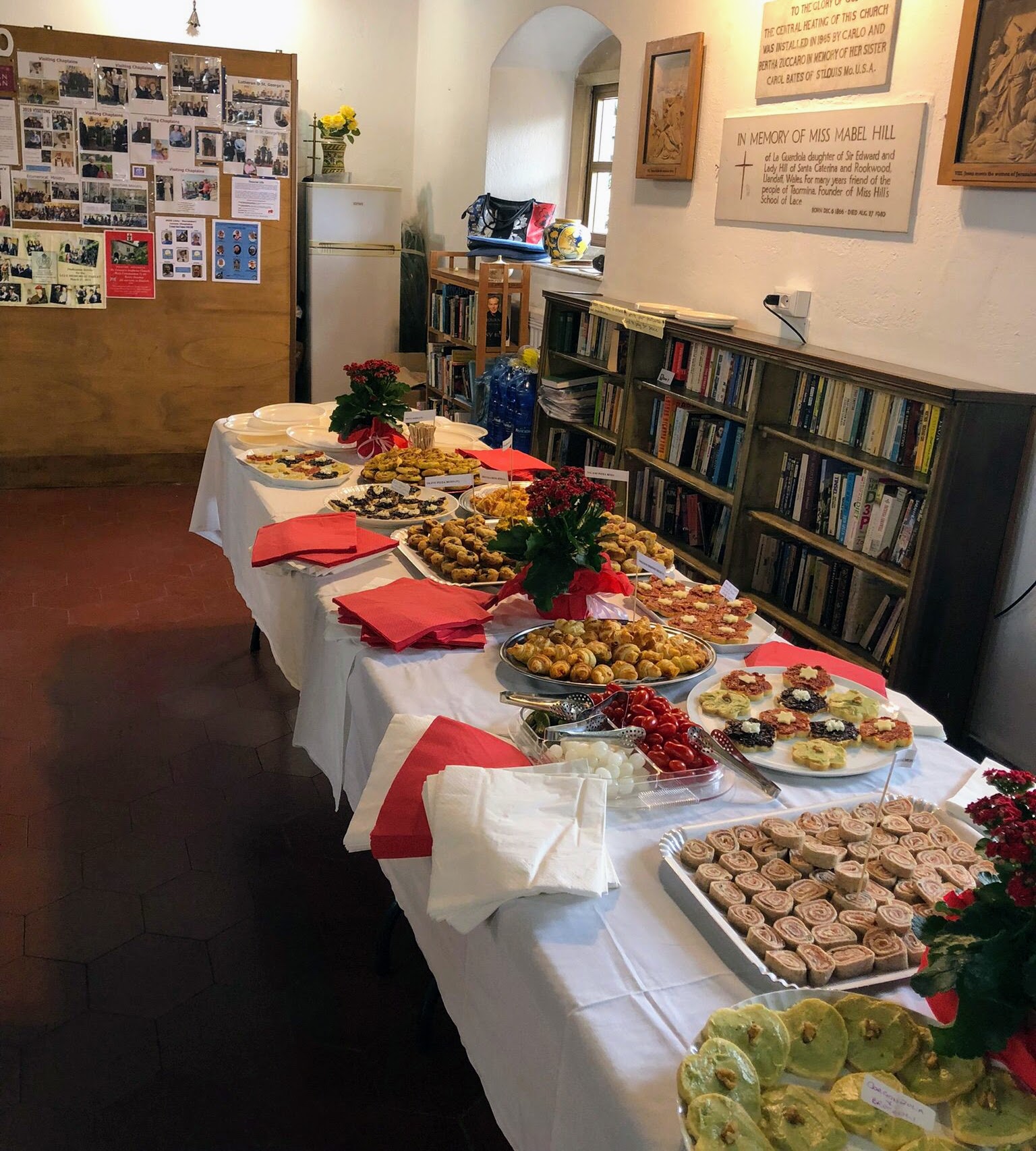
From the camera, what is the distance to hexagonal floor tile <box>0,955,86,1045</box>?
2.06 m

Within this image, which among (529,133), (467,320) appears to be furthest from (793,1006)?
(529,133)

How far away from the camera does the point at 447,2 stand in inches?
273

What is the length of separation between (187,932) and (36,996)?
33 centimetres

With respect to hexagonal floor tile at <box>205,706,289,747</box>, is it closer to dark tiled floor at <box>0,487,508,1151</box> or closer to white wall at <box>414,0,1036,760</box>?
dark tiled floor at <box>0,487,508,1151</box>

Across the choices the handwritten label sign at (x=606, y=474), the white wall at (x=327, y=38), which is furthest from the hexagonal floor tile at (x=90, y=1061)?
the white wall at (x=327, y=38)

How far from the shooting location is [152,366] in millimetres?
5887

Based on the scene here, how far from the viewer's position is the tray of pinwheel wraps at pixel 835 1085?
934mm

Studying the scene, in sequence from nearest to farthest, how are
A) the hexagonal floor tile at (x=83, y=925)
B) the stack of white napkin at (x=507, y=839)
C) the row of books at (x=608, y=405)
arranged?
the stack of white napkin at (x=507, y=839) → the hexagonal floor tile at (x=83, y=925) → the row of books at (x=608, y=405)

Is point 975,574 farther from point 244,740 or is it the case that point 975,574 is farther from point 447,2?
point 447,2

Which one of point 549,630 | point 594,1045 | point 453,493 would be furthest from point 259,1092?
point 453,493

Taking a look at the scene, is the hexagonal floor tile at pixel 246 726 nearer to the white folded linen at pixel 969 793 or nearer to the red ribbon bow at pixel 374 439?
the red ribbon bow at pixel 374 439

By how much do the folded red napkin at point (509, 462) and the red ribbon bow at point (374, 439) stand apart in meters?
0.22

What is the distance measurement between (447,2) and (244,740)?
5623 millimetres

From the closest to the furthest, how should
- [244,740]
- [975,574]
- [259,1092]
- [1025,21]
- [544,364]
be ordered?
[259,1092]
[1025,21]
[975,574]
[244,740]
[544,364]
